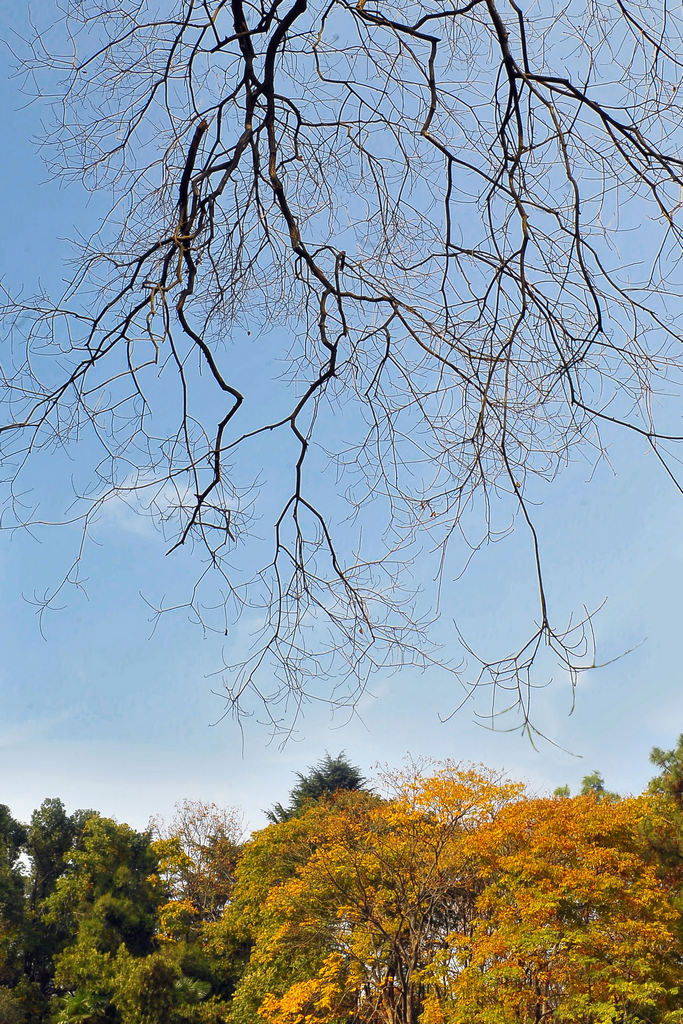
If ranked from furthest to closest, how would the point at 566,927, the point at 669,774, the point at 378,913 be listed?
the point at 669,774 < the point at 378,913 < the point at 566,927

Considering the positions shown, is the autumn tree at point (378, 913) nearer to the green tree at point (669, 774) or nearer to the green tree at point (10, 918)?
the green tree at point (669, 774)

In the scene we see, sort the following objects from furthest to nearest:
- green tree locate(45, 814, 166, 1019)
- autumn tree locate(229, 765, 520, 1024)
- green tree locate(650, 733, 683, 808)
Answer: green tree locate(45, 814, 166, 1019)
green tree locate(650, 733, 683, 808)
autumn tree locate(229, 765, 520, 1024)

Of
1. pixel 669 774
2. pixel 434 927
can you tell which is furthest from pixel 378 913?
pixel 669 774

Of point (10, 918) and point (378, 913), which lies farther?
point (10, 918)

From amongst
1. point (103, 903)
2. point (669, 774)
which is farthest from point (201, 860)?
point (669, 774)

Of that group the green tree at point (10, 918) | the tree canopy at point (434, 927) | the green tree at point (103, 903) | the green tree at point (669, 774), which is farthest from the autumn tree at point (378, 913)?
the green tree at point (10, 918)

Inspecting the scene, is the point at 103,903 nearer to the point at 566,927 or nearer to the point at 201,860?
the point at 201,860

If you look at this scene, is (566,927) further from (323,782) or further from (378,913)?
(323,782)

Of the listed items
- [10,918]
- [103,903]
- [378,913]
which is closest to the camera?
[378,913]

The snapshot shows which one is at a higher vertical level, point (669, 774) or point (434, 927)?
point (669, 774)

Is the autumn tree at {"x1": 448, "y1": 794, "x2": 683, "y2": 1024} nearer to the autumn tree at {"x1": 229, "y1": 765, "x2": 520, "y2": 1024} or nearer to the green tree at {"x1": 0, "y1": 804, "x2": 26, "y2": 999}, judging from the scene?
the autumn tree at {"x1": 229, "y1": 765, "x2": 520, "y2": 1024}

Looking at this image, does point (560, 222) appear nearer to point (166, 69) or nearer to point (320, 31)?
point (320, 31)

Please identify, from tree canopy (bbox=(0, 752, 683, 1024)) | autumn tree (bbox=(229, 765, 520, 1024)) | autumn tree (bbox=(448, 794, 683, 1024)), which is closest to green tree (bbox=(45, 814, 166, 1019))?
tree canopy (bbox=(0, 752, 683, 1024))

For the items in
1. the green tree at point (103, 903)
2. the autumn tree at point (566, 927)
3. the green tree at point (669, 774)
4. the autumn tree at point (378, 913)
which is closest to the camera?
the autumn tree at point (566, 927)
